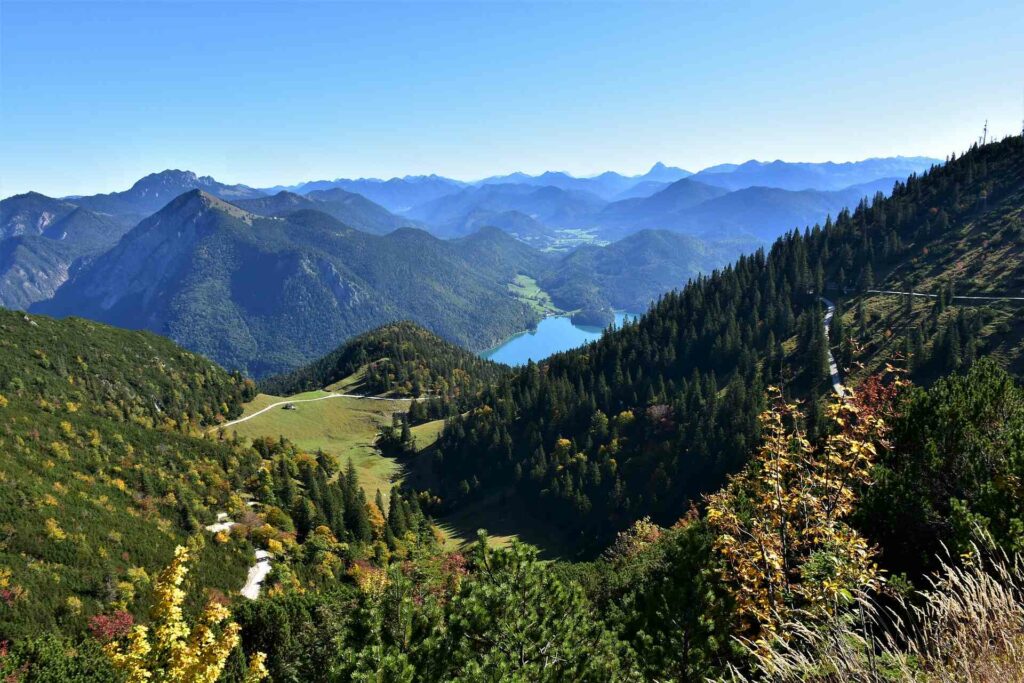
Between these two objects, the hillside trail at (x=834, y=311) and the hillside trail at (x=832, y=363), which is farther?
the hillside trail at (x=834, y=311)

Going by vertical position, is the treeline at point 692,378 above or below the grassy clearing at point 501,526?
above

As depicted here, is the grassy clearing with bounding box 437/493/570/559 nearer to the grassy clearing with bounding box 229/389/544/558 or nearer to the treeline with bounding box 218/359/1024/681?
the grassy clearing with bounding box 229/389/544/558

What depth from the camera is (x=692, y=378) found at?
462 ft

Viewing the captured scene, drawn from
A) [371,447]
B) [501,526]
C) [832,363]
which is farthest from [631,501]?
[371,447]

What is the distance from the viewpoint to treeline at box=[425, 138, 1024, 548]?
110375mm

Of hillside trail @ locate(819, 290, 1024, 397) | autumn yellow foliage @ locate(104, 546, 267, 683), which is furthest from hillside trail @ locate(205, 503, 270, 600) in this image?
hillside trail @ locate(819, 290, 1024, 397)

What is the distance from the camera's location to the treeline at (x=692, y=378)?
110375 millimetres

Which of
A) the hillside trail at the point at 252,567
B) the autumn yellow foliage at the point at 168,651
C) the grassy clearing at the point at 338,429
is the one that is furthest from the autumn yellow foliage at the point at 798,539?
the grassy clearing at the point at 338,429

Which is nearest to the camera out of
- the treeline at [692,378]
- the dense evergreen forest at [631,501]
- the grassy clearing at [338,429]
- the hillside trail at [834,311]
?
the dense evergreen forest at [631,501]

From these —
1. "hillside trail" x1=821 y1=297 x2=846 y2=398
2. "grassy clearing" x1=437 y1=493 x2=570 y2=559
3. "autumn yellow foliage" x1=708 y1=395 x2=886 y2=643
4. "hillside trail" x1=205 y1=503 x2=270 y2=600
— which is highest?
"autumn yellow foliage" x1=708 y1=395 x2=886 y2=643

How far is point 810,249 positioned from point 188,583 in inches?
7422

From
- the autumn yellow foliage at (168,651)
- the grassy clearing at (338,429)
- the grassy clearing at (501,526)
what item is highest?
the autumn yellow foliage at (168,651)

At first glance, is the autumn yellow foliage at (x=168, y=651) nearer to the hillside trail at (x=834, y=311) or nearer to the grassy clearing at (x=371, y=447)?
the grassy clearing at (x=371, y=447)

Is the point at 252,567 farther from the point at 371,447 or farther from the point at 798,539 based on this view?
the point at 371,447
